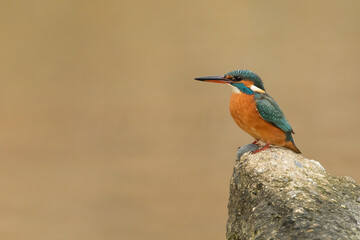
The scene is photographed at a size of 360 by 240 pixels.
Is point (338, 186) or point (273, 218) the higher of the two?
point (338, 186)

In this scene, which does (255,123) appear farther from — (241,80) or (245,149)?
(241,80)

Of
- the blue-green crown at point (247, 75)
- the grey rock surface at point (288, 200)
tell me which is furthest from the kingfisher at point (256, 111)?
the grey rock surface at point (288, 200)

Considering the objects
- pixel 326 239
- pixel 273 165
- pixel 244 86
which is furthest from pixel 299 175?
pixel 244 86

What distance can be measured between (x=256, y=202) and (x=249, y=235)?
0.18m

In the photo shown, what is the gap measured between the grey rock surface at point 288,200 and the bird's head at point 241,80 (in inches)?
16.5

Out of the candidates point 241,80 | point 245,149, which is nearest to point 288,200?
point 245,149

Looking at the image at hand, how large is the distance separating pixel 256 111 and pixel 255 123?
0.24ft

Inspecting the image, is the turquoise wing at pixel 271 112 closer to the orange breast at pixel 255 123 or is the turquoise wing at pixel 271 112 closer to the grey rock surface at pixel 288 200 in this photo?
the orange breast at pixel 255 123

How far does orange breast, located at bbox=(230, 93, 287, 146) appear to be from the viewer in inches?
118

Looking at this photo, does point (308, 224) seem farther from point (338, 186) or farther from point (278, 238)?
point (338, 186)

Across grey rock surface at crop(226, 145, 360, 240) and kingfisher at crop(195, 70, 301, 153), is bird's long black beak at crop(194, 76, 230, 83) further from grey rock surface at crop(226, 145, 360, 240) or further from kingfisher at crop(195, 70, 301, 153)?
grey rock surface at crop(226, 145, 360, 240)

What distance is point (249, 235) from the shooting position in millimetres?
2396

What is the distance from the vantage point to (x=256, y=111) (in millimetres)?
2998

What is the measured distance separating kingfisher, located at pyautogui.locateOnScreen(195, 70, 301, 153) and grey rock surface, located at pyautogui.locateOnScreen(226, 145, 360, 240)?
148mm
